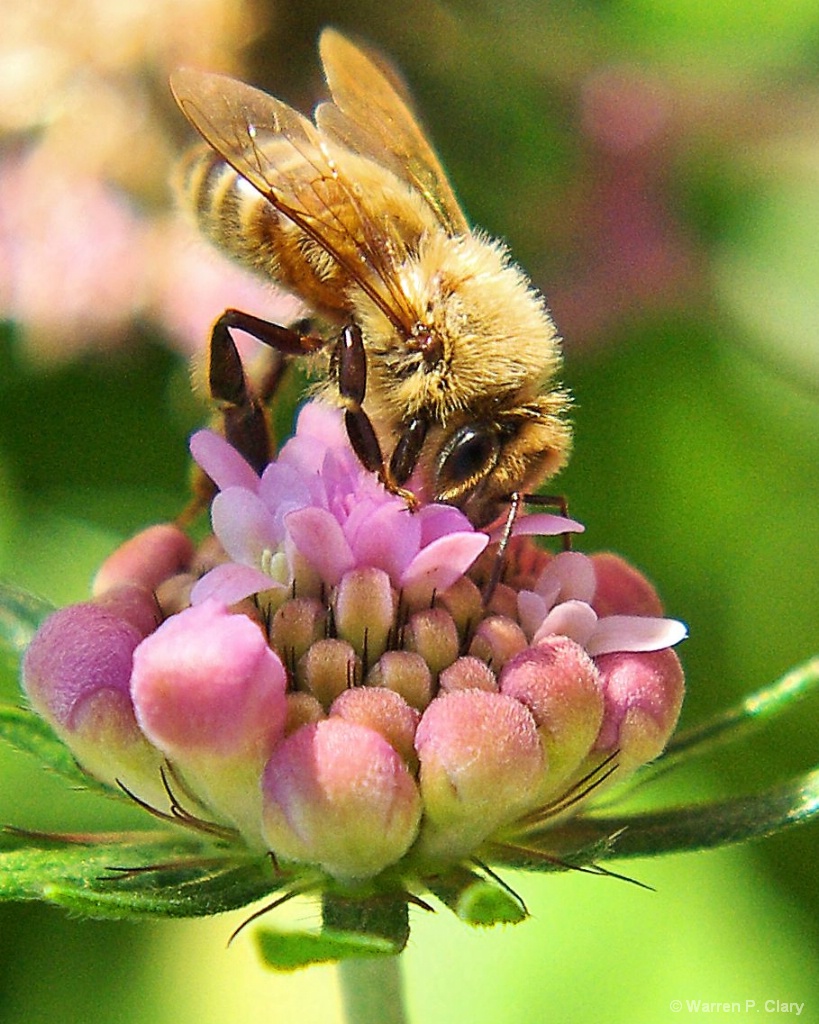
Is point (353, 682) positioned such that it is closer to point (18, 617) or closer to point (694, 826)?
point (694, 826)

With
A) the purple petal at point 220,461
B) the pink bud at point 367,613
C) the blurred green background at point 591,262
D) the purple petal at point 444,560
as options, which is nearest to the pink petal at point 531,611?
the purple petal at point 444,560

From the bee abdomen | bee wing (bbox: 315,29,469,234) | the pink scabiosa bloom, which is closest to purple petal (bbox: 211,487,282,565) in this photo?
the pink scabiosa bloom

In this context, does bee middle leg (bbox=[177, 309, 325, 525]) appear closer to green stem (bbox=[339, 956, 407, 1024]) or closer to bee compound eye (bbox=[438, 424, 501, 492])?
bee compound eye (bbox=[438, 424, 501, 492])

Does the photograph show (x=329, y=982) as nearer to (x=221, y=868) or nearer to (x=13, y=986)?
(x=13, y=986)

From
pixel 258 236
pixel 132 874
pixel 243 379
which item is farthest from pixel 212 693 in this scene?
pixel 258 236

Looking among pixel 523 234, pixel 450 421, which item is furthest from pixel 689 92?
pixel 450 421

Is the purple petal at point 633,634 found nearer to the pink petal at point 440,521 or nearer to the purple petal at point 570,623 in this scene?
the purple petal at point 570,623
